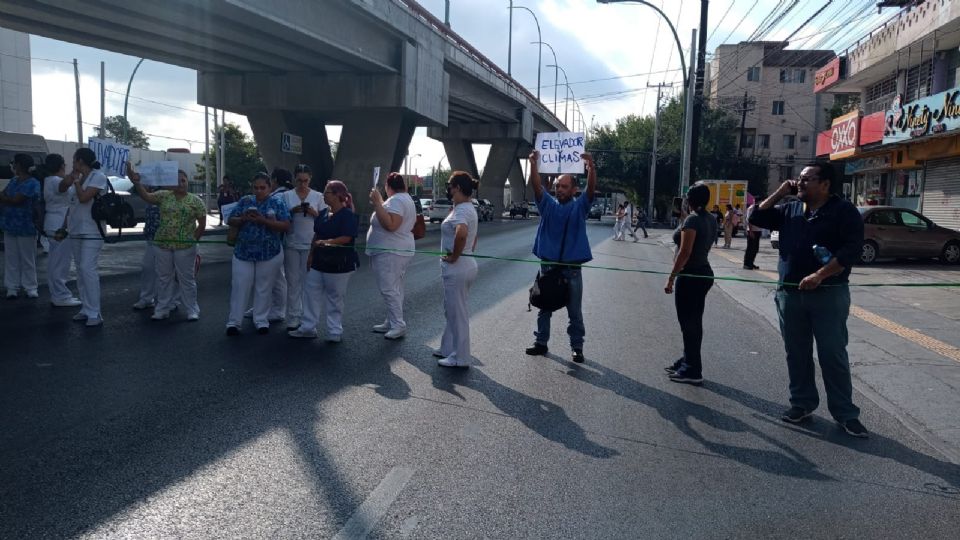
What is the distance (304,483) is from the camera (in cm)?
405

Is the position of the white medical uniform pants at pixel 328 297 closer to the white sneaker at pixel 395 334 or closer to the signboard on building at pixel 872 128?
the white sneaker at pixel 395 334

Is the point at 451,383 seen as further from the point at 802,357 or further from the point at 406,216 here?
the point at 802,357

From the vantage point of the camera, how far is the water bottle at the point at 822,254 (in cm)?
518

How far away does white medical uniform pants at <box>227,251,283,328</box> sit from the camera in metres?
7.89

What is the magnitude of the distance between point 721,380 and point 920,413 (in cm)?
158

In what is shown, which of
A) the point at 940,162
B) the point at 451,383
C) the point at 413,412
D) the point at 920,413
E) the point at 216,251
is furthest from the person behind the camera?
the point at 940,162

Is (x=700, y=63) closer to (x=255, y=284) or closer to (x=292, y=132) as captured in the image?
(x=292, y=132)

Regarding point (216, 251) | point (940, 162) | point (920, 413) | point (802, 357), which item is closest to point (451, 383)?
point (802, 357)

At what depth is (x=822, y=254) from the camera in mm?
5203

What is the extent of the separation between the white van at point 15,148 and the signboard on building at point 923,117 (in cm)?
2277

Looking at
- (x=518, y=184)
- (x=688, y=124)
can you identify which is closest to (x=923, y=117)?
(x=688, y=124)

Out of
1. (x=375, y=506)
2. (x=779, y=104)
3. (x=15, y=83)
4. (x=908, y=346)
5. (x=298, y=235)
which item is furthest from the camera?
(x=779, y=104)

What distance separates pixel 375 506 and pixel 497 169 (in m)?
56.6

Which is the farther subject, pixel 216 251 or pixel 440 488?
pixel 216 251
